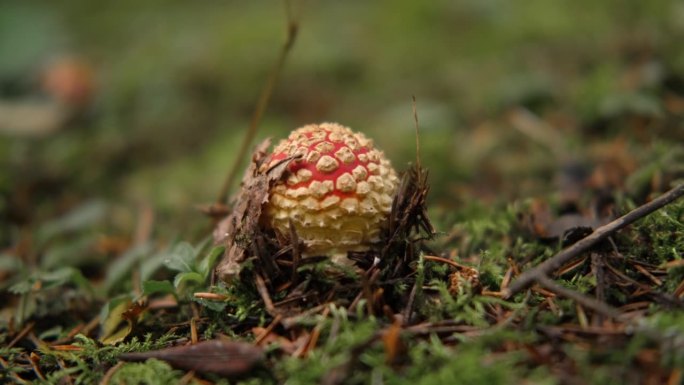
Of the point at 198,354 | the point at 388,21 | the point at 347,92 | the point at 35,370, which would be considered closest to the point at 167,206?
the point at 35,370

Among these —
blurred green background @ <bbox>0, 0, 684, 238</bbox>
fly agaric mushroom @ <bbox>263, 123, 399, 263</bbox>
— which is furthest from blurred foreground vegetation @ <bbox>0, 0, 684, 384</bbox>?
fly agaric mushroom @ <bbox>263, 123, 399, 263</bbox>

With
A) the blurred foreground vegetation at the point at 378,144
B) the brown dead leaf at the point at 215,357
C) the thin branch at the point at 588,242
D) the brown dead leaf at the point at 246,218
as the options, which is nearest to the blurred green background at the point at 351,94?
the blurred foreground vegetation at the point at 378,144

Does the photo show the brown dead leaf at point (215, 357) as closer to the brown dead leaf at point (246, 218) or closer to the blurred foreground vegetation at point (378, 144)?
the blurred foreground vegetation at point (378, 144)

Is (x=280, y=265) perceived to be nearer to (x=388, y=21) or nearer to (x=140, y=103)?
(x=140, y=103)

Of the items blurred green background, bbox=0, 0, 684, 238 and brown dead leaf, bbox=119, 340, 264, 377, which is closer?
brown dead leaf, bbox=119, 340, 264, 377

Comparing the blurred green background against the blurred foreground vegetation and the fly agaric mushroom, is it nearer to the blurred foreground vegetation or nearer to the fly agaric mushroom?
the blurred foreground vegetation
